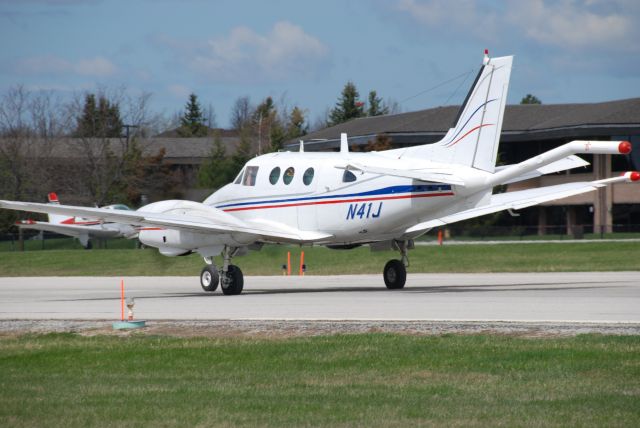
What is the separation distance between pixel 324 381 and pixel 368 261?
114 feet

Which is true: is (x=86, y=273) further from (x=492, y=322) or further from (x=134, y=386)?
(x=134, y=386)

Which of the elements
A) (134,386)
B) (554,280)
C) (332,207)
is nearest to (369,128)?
(554,280)

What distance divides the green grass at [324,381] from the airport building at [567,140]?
51.6 metres

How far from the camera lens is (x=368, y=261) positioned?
48812mm

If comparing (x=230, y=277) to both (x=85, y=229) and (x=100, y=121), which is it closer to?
(x=85, y=229)

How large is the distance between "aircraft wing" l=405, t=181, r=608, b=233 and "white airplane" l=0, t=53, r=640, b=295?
0.09ft

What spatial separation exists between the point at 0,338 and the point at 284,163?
37.7ft

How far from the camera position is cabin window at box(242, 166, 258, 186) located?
99.3ft

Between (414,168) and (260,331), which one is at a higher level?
(414,168)

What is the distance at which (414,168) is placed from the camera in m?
26.8

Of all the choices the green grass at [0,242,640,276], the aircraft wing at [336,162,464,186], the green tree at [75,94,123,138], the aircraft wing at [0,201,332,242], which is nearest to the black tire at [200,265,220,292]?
the aircraft wing at [0,201,332,242]

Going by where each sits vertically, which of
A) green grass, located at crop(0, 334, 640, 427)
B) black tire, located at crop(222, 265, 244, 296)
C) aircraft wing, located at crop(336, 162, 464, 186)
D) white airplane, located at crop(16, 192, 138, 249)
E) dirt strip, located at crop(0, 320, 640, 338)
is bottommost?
green grass, located at crop(0, 334, 640, 427)

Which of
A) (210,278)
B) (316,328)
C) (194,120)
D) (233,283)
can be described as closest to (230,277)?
(233,283)

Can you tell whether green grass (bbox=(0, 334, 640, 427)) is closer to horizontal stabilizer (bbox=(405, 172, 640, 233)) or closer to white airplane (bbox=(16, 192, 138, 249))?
horizontal stabilizer (bbox=(405, 172, 640, 233))
